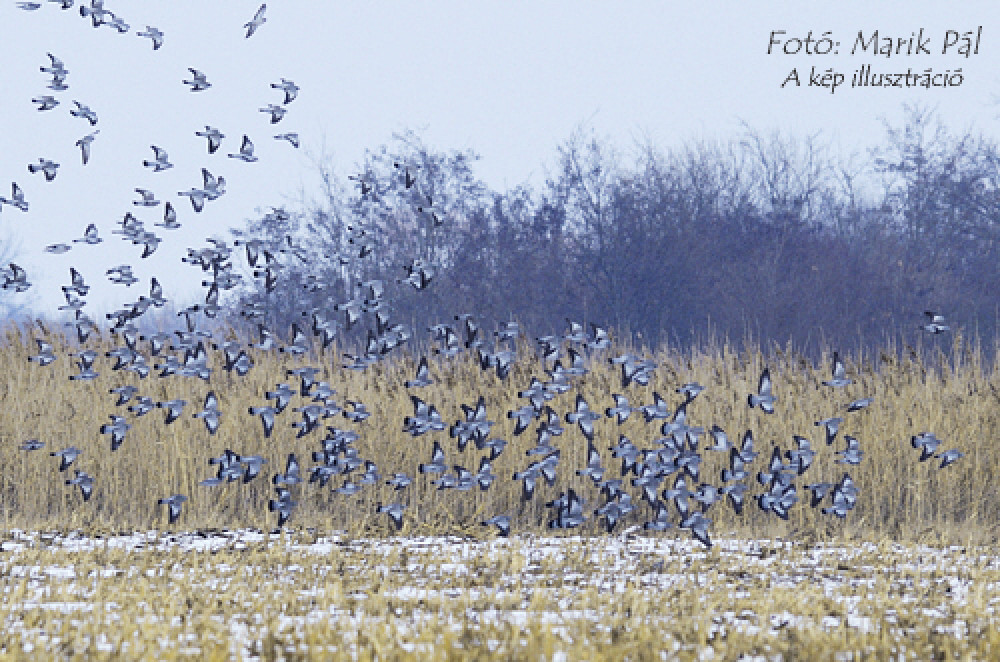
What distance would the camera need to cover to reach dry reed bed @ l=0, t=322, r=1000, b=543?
30.5 ft

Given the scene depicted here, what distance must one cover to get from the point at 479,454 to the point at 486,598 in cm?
411

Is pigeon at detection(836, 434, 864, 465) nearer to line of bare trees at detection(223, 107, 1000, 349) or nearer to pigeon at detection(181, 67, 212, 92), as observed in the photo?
pigeon at detection(181, 67, 212, 92)

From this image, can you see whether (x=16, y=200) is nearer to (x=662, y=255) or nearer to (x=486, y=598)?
(x=486, y=598)

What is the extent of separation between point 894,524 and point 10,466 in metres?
7.27

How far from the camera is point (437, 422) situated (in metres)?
9.09

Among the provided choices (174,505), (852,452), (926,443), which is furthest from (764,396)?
(174,505)

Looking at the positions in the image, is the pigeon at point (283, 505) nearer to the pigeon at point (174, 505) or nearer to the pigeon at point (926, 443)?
the pigeon at point (174, 505)

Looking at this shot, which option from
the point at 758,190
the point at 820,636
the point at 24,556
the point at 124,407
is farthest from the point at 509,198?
the point at 820,636

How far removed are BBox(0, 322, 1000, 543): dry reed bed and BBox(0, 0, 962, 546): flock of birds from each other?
106 millimetres

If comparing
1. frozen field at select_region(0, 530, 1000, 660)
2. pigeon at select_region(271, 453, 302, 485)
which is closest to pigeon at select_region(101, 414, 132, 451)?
frozen field at select_region(0, 530, 1000, 660)

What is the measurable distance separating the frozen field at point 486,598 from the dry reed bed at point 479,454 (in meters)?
0.83

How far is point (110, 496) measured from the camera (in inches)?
385

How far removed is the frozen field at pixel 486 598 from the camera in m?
4.52

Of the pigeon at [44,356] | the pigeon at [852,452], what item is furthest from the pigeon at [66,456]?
the pigeon at [852,452]
